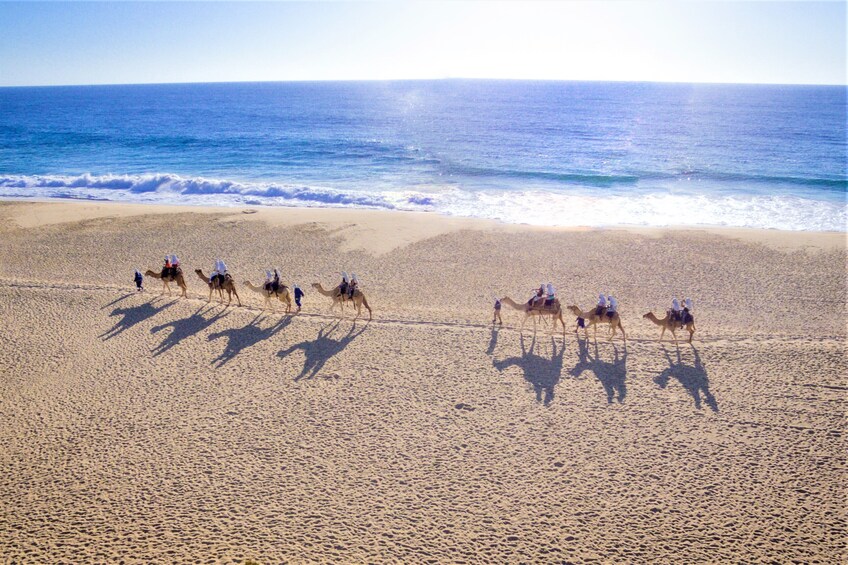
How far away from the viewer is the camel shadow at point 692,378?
44.4 feet

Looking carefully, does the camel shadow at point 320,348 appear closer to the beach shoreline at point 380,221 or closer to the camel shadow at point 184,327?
the camel shadow at point 184,327

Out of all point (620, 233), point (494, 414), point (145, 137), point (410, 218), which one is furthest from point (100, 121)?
point (494, 414)

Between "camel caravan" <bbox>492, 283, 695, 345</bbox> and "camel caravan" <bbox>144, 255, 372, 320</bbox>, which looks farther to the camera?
"camel caravan" <bbox>144, 255, 372, 320</bbox>

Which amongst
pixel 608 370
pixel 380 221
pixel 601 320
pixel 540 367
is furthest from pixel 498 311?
pixel 380 221

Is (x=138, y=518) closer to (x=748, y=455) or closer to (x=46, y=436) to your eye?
(x=46, y=436)

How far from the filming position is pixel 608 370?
49.1 feet

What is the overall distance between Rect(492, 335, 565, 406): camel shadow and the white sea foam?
57.8 feet

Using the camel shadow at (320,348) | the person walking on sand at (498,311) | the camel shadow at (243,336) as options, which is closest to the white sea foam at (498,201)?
the person walking on sand at (498,311)

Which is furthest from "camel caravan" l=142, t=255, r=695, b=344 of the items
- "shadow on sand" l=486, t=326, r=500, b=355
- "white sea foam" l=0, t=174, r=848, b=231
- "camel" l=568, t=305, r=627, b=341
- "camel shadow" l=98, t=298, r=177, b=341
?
"white sea foam" l=0, t=174, r=848, b=231

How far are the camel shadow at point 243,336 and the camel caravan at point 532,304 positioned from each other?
98 cm

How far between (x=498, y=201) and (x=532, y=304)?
75.2 ft

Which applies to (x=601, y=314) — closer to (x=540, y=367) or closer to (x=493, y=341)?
(x=540, y=367)

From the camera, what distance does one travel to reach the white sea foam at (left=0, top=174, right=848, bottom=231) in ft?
109

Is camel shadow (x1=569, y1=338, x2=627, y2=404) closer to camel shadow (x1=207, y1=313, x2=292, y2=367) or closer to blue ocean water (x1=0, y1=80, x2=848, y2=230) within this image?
camel shadow (x1=207, y1=313, x2=292, y2=367)
